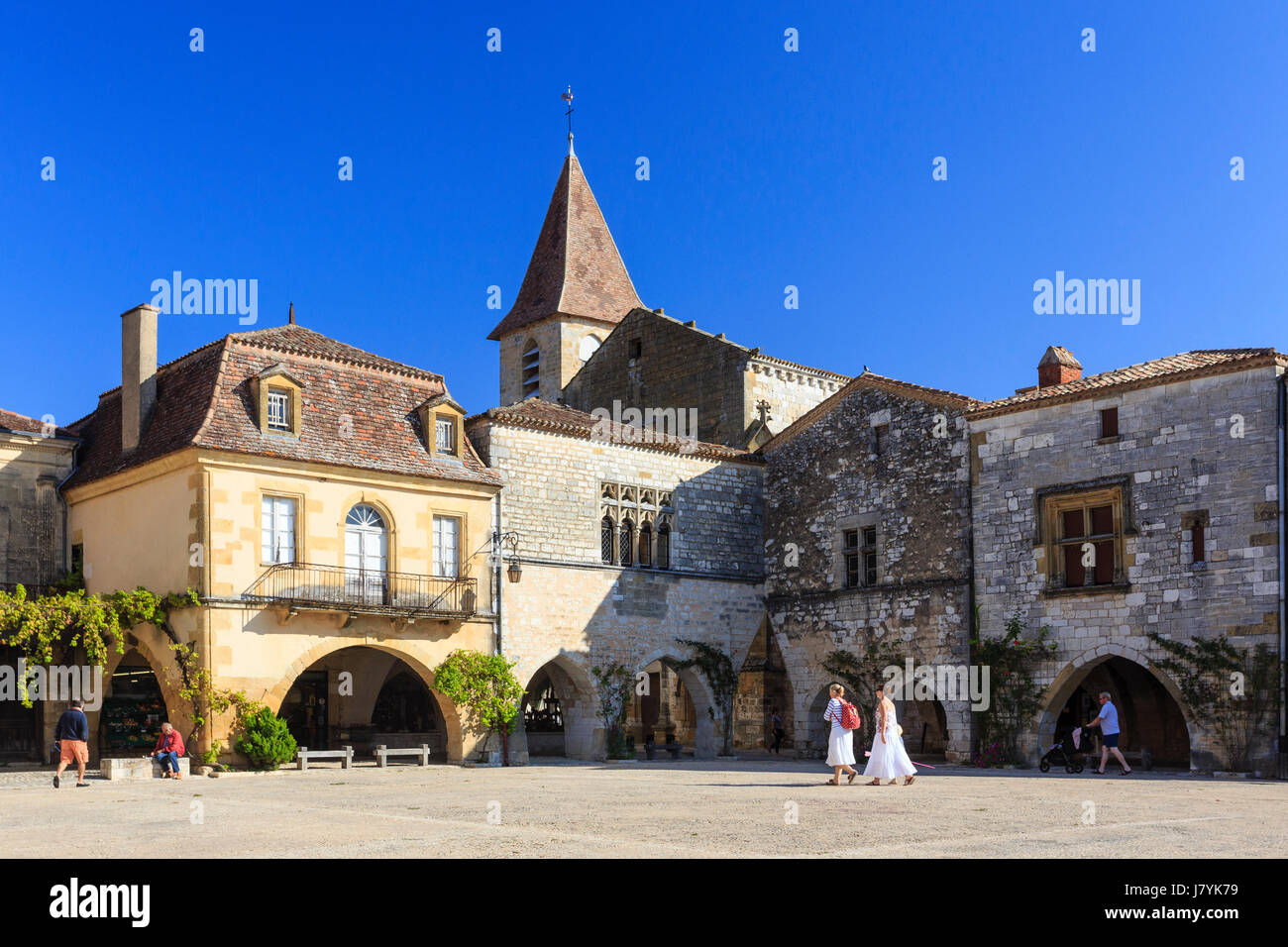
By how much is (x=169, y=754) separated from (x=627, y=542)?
11.7 m

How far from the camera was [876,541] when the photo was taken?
101 feet

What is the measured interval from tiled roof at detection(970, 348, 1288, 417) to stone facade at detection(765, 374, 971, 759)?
1.18 m

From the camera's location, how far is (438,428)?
2878 cm

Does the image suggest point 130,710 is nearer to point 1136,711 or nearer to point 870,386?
point 870,386

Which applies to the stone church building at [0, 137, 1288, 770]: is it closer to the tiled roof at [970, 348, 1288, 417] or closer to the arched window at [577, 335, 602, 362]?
the tiled roof at [970, 348, 1288, 417]

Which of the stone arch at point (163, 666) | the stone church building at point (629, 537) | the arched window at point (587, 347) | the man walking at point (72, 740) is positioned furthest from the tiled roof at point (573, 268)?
the man walking at point (72, 740)

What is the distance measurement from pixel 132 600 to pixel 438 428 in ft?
22.8

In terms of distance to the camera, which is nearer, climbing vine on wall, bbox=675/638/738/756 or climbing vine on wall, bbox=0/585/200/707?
climbing vine on wall, bbox=0/585/200/707

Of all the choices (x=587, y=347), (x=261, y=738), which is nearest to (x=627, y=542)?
(x=261, y=738)

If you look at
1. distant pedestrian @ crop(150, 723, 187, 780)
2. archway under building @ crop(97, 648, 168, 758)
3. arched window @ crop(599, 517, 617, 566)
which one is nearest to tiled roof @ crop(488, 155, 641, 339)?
arched window @ crop(599, 517, 617, 566)

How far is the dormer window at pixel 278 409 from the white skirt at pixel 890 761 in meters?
12.7

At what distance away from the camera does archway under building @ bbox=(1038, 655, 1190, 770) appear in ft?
97.9

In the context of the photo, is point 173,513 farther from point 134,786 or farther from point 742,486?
point 742,486

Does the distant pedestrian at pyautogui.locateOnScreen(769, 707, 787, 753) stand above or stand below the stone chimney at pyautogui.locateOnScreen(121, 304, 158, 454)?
below
